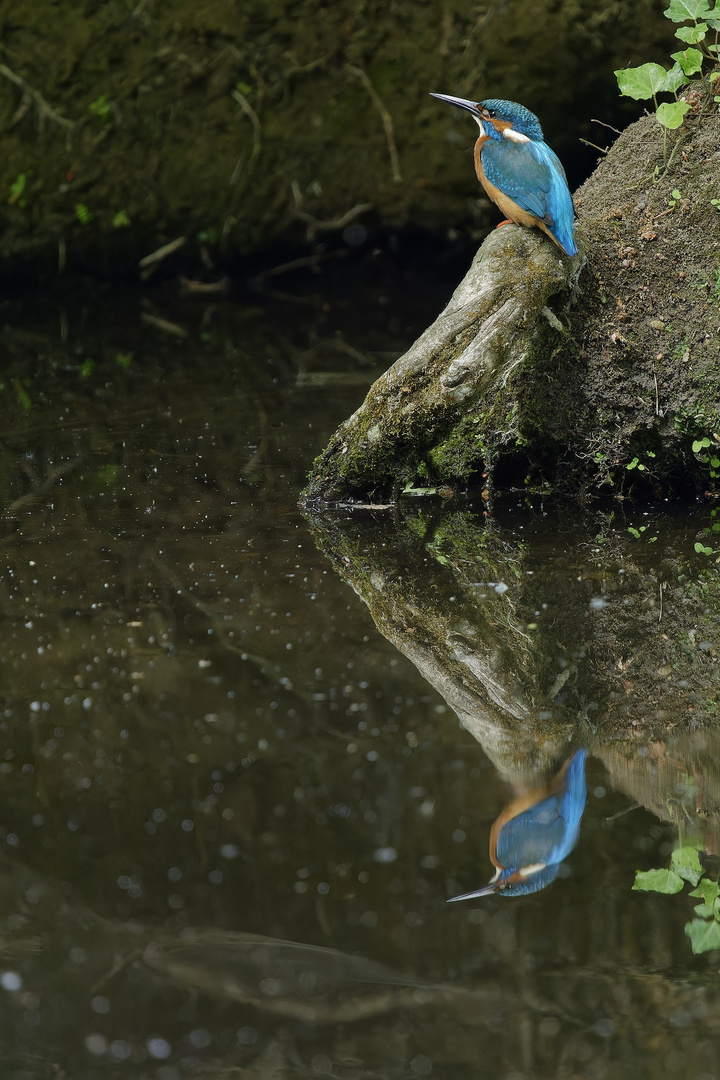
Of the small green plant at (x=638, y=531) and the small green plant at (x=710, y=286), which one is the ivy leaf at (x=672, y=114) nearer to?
the small green plant at (x=710, y=286)

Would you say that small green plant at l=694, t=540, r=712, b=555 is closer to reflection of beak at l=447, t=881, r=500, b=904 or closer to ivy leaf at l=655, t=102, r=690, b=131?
ivy leaf at l=655, t=102, r=690, b=131

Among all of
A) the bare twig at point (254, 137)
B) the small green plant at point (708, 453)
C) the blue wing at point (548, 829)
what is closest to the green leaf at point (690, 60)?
the small green plant at point (708, 453)

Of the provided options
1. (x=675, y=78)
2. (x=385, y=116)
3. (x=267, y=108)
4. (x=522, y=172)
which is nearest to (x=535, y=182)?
(x=522, y=172)

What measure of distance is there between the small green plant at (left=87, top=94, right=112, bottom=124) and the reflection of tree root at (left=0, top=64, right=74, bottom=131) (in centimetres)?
20

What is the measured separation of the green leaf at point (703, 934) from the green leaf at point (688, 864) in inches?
3.4

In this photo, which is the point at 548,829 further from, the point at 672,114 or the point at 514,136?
the point at 672,114

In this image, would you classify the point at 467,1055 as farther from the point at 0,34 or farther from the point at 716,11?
the point at 0,34

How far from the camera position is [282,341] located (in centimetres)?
716

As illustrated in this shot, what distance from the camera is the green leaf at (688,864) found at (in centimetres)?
220

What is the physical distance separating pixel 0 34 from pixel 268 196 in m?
2.04

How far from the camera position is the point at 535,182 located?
12.9ft

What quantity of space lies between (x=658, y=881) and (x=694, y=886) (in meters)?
0.07

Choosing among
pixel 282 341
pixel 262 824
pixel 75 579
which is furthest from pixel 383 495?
pixel 282 341

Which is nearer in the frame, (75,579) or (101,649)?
(101,649)
